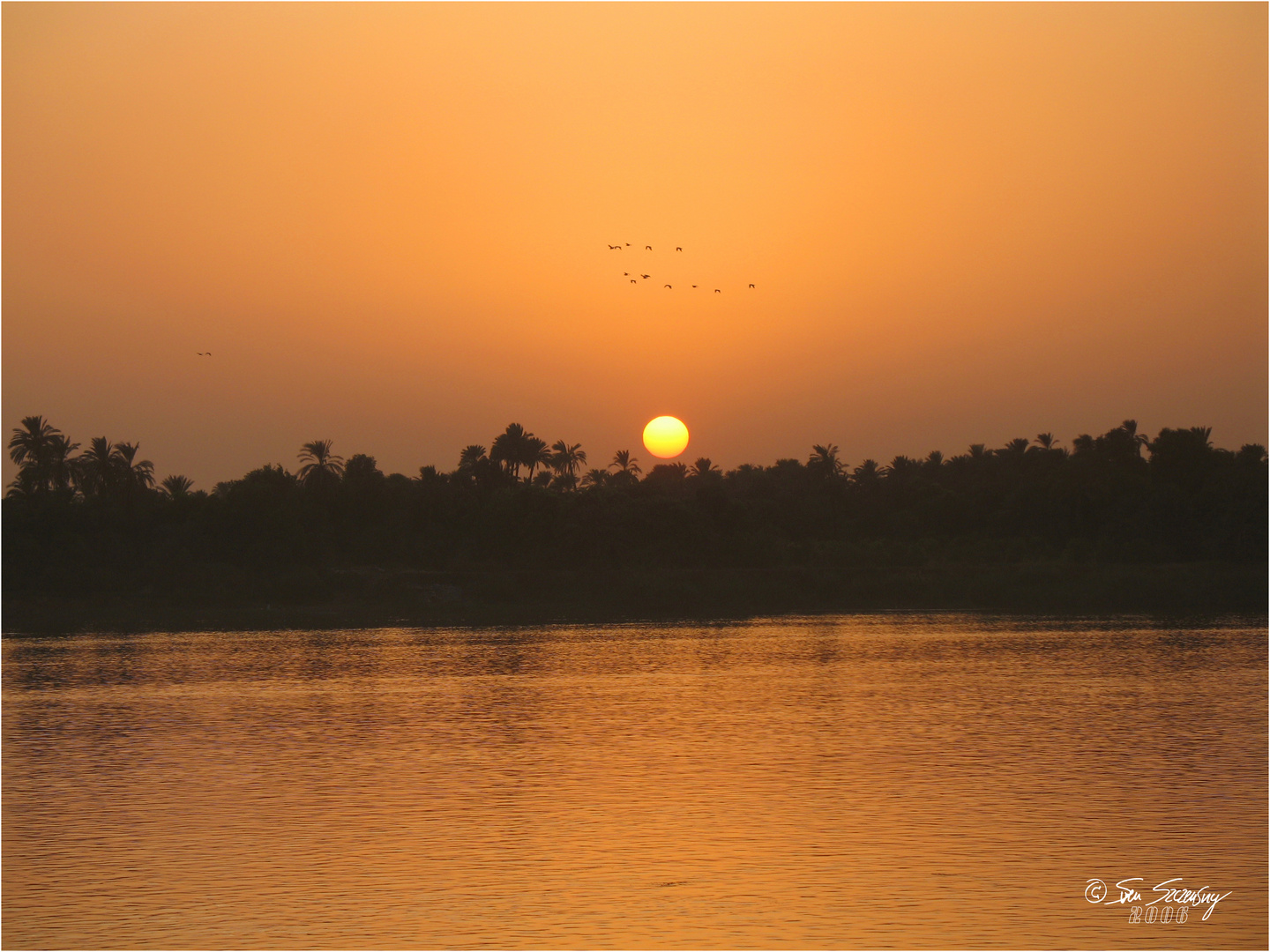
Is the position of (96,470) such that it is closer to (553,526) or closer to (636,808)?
(553,526)

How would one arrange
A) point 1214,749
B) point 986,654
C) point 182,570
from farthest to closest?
point 182,570 → point 986,654 → point 1214,749

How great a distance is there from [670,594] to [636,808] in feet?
245

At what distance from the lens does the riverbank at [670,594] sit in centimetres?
9231

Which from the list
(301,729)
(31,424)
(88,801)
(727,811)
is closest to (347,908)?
(727,811)

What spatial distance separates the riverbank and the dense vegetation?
46.2 inches

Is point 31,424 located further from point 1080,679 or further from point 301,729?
point 1080,679

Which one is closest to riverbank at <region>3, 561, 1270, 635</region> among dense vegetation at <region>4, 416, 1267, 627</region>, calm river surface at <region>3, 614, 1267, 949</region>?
dense vegetation at <region>4, 416, 1267, 627</region>

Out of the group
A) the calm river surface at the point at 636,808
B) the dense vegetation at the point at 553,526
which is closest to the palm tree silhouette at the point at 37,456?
the dense vegetation at the point at 553,526

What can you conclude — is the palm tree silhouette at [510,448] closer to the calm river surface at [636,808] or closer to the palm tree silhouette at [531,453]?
the palm tree silhouette at [531,453]

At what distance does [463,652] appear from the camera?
65.0 metres

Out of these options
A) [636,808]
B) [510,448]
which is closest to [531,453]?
[510,448]

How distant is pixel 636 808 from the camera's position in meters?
26.6

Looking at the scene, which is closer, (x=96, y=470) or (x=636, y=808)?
(x=636, y=808)

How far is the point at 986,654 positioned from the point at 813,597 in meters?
41.1
